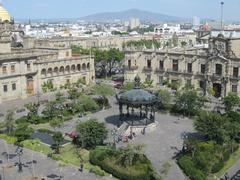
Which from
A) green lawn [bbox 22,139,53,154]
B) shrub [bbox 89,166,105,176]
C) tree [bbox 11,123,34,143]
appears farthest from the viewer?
tree [bbox 11,123,34,143]

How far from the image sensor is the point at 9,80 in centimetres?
7019

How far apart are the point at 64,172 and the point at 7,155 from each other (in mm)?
8151

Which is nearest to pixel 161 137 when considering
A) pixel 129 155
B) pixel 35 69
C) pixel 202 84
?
pixel 129 155

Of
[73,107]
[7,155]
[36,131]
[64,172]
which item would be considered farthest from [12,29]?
[64,172]

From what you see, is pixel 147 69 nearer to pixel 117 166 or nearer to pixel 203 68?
pixel 203 68

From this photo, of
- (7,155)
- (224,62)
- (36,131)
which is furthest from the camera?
(224,62)

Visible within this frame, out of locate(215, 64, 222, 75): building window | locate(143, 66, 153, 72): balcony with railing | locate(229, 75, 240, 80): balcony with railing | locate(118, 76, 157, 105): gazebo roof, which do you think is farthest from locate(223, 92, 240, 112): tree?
locate(143, 66, 153, 72): balcony with railing

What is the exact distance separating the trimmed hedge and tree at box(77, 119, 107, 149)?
2065 mm

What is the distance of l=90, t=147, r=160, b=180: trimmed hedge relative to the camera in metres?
34.8

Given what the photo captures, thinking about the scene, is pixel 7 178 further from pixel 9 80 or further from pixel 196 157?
pixel 9 80

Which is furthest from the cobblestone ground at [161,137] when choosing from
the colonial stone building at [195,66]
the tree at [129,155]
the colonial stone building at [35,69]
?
the colonial stone building at [195,66]

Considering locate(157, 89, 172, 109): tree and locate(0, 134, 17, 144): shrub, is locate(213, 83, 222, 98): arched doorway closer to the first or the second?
locate(157, 89, 172, 109): tree

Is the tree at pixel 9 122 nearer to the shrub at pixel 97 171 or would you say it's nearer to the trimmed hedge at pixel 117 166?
the trimmed hedge at pixel 117 166

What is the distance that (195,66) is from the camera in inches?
2916
